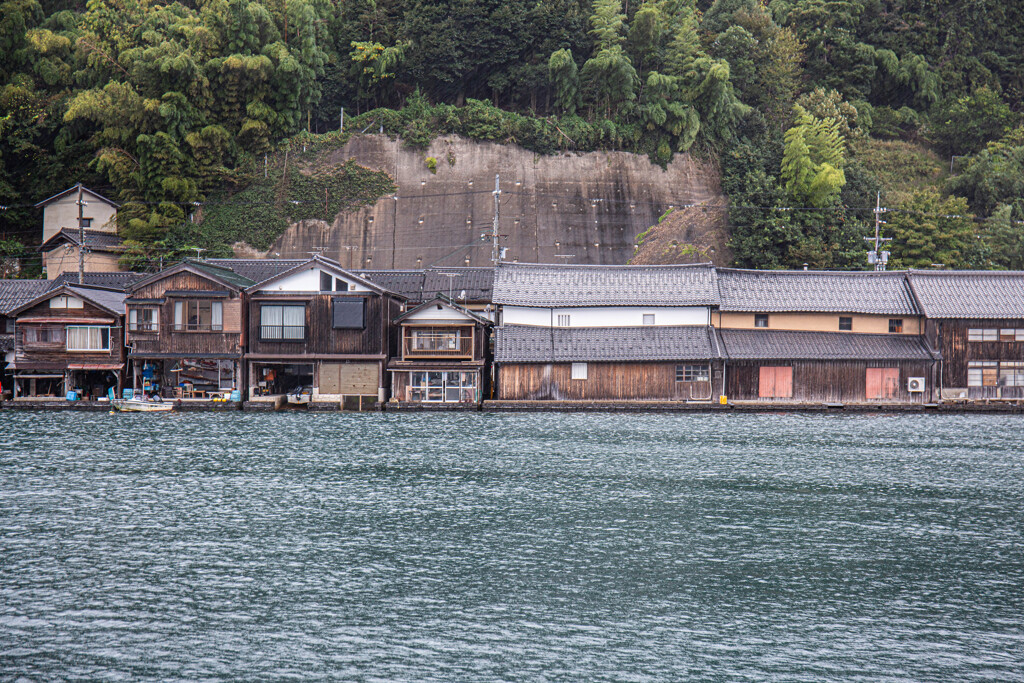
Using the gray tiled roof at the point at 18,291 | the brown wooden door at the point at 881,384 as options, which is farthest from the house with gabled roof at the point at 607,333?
the gray tiled roof at the point at 18,291

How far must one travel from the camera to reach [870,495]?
26.0 m

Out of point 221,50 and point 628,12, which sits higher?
point 628,12

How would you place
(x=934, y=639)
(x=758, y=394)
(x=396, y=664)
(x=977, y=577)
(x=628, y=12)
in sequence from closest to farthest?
1. (x=396, y=664)
2. (x=934, y=639)
3. (x=977, y=577)
4. (x=758, y=394)
5. (x=628, y=12)

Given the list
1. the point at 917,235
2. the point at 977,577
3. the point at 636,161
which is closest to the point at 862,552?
the point at 977,577

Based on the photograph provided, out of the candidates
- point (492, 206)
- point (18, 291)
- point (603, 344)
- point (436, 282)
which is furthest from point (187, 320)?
point (492, 206)

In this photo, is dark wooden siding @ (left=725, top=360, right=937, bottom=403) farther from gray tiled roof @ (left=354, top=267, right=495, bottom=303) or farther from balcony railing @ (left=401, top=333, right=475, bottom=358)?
gray tiled roof @ (left=354, top=267, right=495, bottom=303)

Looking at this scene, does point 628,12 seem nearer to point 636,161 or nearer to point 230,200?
point 636,161

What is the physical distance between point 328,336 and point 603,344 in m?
13.0

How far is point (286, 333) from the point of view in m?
46.4

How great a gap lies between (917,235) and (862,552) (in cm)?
4353

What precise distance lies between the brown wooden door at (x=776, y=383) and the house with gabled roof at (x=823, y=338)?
46 mm

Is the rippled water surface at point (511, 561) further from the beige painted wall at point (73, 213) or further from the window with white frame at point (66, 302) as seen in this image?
the beige painted wall at point (73, 213)

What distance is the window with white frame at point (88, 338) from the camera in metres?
47.2

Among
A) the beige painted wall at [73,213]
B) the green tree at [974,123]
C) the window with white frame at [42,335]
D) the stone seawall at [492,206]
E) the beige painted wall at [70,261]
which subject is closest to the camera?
the window with white frame at [42,335]
